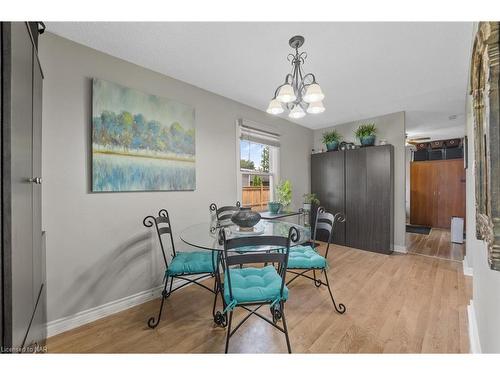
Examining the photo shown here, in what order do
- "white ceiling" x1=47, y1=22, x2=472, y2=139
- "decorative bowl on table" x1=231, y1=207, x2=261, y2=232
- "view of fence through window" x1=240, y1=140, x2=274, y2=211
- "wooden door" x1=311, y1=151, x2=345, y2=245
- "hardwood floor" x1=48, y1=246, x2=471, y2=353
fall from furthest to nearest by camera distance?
1. "wooden door" x1=311, y1=151, x2=345, y2=245
2. "view of fence through window" x1=240, y1=140, x2=274, y2=211
3. "decorative bowl on table" x1=231, y1=207, x2=261, y2=232
4. "white ceiling" x1=47, y1=22, x2=472, y2=139
5. "hardwood floor" x1=48, y1=246, x2=471, y2=353

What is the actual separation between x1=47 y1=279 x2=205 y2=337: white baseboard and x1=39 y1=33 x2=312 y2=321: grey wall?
4 centimetres

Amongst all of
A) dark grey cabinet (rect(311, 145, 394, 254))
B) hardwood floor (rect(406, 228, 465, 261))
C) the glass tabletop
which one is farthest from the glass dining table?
hardwood floor (rect(406, 228, 465, 261))

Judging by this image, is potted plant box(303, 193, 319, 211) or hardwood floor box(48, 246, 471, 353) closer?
hardwood floor box(48, 246, 471, 353)

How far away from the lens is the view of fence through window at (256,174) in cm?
356

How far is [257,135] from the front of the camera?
145 inches

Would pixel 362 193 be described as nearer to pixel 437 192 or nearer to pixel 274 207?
pixel 274 207

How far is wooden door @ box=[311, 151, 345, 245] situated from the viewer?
14.2ft

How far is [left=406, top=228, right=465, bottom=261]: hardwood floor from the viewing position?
3.77 m

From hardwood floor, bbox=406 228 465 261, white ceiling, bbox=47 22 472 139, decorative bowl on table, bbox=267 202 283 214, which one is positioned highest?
white ceiling, bbox=47 22 472 139

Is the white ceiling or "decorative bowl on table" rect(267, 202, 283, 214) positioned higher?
the white ceiling

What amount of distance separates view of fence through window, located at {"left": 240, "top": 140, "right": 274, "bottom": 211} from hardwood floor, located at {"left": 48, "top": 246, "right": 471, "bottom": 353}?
4.91 feet

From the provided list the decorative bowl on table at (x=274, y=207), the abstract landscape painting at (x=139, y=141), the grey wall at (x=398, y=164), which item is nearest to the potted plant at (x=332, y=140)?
the grey wall at (x=398, y=164)

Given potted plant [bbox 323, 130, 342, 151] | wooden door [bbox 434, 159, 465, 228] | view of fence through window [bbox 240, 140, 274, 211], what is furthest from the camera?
wooden door [bbox 434, 159, 465, 228]

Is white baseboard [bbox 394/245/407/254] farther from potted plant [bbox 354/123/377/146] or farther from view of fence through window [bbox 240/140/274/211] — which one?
view of fence through window [bbox 240/140/274/211]
